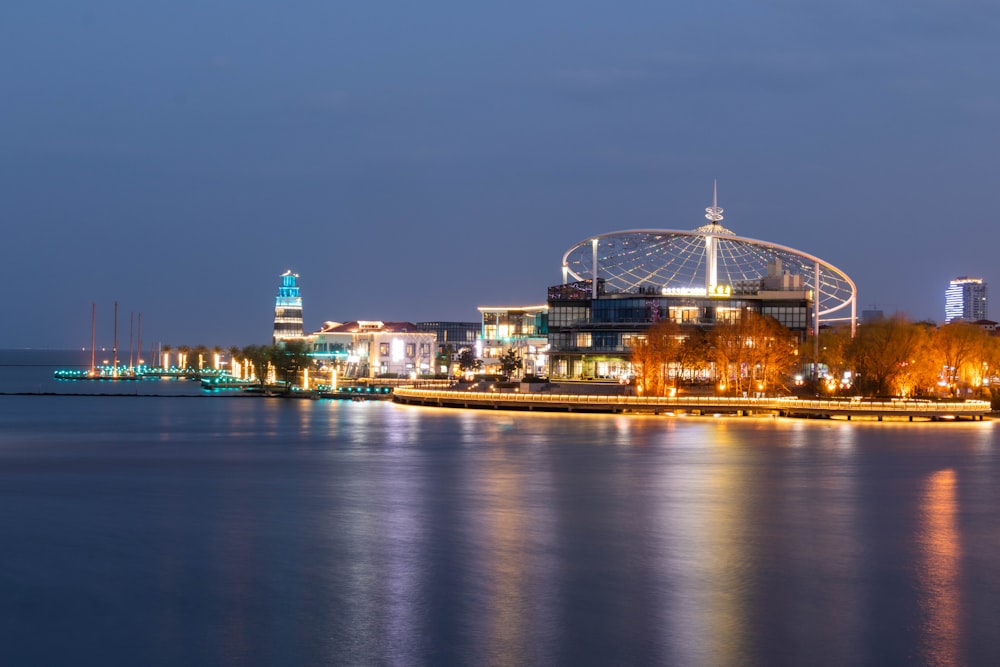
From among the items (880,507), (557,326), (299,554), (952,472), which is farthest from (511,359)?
(299,554)

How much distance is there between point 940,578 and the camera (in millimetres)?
24594

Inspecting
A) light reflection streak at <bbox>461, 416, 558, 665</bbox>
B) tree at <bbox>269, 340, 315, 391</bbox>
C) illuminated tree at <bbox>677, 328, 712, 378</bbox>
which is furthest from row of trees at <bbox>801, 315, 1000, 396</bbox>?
tree at <bbox>269, 340, 315, 391</bbox>

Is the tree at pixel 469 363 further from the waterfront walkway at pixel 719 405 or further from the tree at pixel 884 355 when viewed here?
the tree at pixel 884 355

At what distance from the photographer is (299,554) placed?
2683 centimetres

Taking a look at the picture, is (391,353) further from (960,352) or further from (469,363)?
(960,352)

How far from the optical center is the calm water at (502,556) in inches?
755

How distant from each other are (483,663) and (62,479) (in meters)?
29.6

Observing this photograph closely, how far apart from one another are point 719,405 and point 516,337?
69549 millimetres

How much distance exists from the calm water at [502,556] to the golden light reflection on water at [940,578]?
0.28 ft

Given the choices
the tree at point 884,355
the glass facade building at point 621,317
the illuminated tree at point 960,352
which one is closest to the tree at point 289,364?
the glass facade building at point 621,317

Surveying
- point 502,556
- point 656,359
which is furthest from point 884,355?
point 502,556

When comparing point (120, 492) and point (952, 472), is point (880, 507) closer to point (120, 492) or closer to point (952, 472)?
point (952, 472)

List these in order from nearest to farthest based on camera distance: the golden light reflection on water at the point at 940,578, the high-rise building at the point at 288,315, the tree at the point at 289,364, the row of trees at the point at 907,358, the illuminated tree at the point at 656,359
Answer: the golden light reflection on water at the point at 940,578 → the row of trees at the point at 907,358 → the illuminated tree at the point at 656,359 → the tree at the point at 289,364 → the high-rise building at the point at 288,315

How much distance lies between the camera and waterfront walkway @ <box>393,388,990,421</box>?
255 ft
